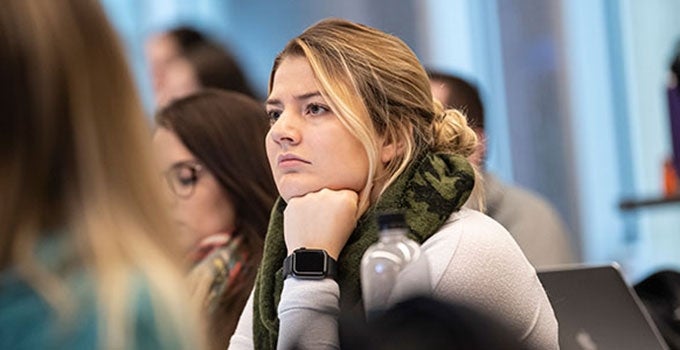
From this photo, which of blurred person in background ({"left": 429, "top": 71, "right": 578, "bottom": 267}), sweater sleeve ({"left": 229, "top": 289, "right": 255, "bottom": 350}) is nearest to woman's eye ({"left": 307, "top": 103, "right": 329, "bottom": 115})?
sweater sleeve ({"left": 229, "top": 289, "right": 255, "bottom": 350})

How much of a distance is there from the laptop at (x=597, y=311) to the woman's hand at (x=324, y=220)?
393 millimetres

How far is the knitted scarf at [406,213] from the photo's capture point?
220cm

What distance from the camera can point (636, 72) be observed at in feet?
16.9

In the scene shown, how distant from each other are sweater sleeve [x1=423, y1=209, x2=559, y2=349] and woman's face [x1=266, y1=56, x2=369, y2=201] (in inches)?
7.9

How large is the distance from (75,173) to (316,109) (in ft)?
3.69

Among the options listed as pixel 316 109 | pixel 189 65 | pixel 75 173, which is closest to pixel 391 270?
pixel 316 109

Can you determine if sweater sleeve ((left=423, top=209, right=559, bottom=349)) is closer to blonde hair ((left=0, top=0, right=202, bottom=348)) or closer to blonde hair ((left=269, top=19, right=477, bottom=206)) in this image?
blonde hair ((left=269, top=19, right=477, bottom=206))

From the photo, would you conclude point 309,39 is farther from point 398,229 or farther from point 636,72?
point 636,72

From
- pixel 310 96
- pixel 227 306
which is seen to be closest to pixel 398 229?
pixel 310 96

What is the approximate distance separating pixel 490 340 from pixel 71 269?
37 cm

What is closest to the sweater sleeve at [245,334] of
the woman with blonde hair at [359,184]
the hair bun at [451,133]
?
the woman with blonde hair at [359,184]

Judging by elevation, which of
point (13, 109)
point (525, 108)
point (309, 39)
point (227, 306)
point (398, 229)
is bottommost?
point (525, 108)

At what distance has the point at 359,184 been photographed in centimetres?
229

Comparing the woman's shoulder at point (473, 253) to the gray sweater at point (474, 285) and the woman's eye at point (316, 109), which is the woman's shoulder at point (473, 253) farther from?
the woman's eye at point (316, 109)
